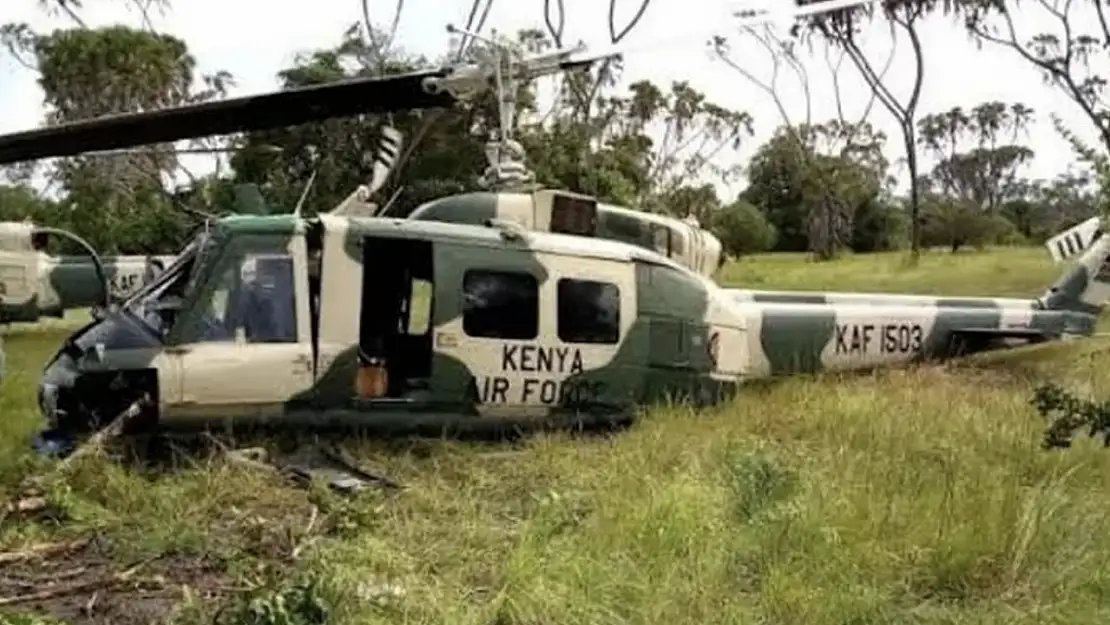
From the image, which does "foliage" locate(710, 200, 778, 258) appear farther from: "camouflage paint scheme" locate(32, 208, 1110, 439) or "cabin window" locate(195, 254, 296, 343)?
"cabin window" locate(195, 254, 296, 343)

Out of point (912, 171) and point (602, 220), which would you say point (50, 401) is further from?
point (912, 171)

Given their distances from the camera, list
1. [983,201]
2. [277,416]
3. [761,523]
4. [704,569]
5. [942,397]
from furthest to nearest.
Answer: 1. [983,201]
2. [942,397]
3. [277,416]
4. [761,523]
5. [704,569]

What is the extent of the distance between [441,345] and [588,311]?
3.38 ft

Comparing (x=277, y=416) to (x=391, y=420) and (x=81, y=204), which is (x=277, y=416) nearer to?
(x=391, y=420)

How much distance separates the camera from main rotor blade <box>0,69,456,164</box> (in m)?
6.39

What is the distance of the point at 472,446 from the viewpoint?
27.0 feet

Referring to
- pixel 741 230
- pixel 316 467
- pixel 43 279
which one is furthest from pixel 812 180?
pixel 316 467

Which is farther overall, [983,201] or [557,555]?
[983,201]

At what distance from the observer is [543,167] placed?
26.6 m

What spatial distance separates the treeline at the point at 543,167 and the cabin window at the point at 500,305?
2.12m

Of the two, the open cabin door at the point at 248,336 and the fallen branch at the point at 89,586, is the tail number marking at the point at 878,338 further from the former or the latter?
the fallen branch at the point at 89,586

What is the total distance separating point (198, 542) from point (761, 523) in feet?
7.44

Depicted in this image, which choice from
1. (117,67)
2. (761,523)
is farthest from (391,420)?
(117,67)

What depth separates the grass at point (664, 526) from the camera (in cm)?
461
